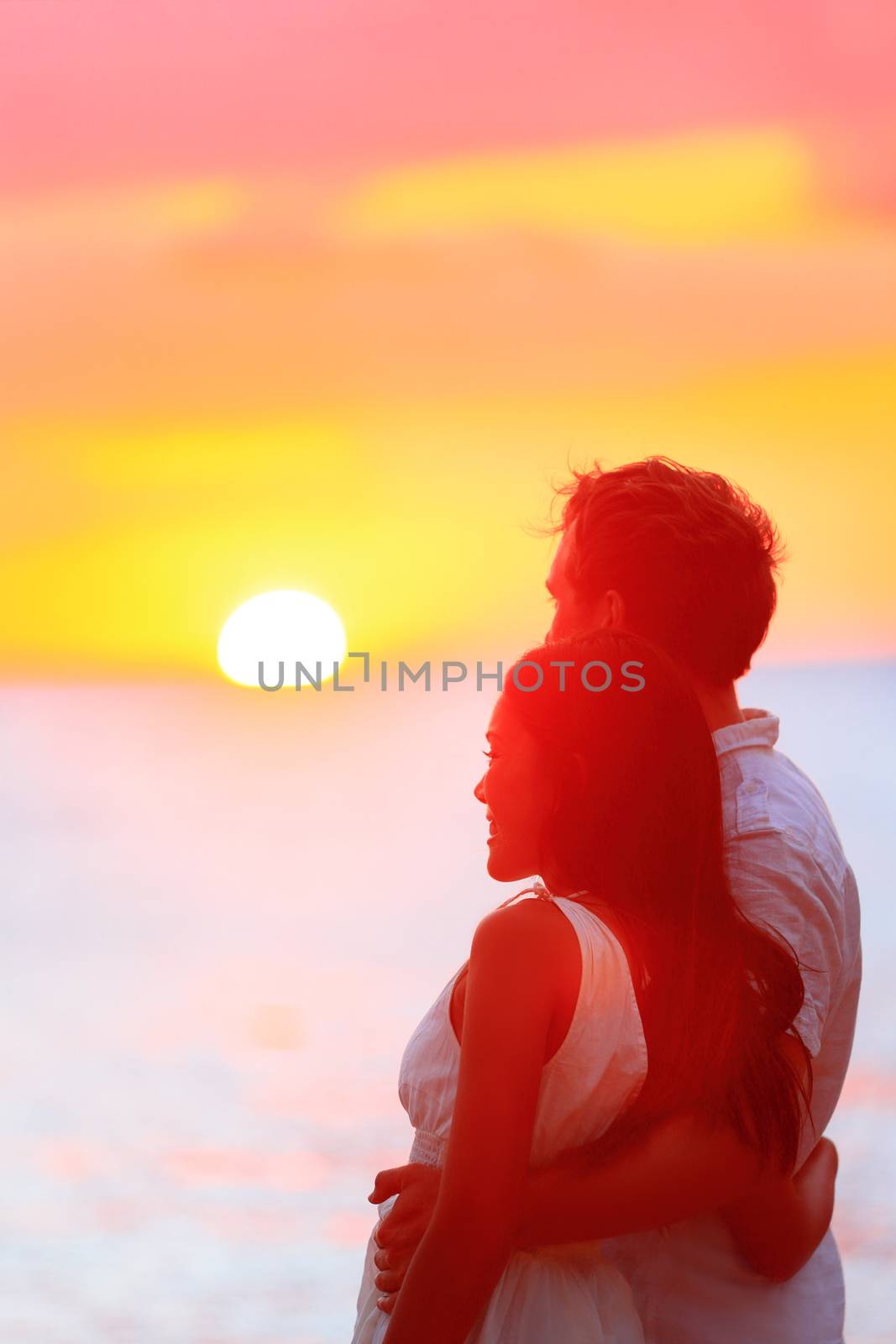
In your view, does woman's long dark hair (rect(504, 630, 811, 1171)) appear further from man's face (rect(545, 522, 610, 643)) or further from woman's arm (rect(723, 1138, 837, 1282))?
man's face (rect(545, 522, 610, 643))

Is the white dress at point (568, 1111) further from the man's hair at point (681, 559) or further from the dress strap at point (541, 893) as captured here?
the man's hair at point (681, 559)

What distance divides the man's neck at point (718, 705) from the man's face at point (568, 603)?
150 millimetres

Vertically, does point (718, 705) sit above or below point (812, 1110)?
above

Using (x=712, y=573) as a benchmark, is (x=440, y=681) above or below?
above

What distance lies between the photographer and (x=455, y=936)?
830 cm

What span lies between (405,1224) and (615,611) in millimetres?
779

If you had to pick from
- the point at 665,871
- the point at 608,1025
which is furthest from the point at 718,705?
the point at 608,1025

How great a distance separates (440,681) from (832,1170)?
99.0 feet

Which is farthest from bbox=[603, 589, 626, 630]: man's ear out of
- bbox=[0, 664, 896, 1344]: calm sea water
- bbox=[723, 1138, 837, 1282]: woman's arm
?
bbox=[0, 664, 896, 1344]: calm sea water

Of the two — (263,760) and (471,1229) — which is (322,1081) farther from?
(263,760)

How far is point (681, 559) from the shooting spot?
1.84 metres

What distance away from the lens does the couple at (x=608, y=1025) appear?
1377 mm

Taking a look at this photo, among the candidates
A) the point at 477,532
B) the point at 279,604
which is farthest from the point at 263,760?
the point at 477,532

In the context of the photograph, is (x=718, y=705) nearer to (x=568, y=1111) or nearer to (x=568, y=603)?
(x=568, y=603)
